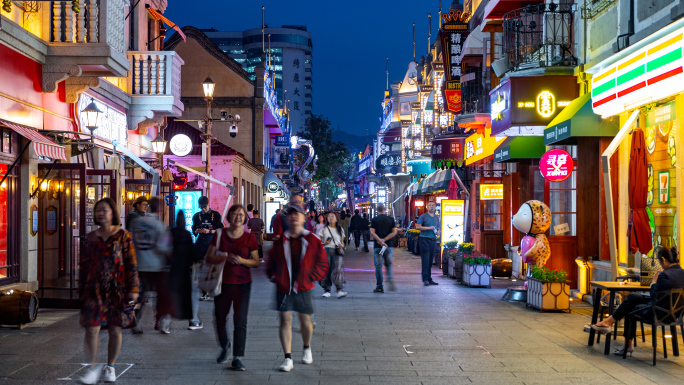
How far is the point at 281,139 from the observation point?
5603 cm

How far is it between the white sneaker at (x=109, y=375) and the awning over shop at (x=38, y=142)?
5171mm

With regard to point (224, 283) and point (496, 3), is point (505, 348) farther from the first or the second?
point (496, 3)

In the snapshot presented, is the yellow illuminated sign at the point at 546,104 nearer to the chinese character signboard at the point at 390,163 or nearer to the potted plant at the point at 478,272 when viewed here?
the potted plant at the point at 478,272

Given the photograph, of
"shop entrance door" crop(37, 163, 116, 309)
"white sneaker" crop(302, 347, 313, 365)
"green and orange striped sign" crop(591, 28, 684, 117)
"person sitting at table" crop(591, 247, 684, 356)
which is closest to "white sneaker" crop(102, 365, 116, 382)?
"white sneaker" crop(302, 347, 313, 365)

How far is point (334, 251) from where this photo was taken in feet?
51.9

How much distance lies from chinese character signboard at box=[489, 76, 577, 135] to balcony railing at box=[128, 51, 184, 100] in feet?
27.1

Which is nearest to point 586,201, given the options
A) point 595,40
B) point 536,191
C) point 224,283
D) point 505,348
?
point 595,40

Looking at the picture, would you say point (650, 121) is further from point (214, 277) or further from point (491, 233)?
point (491, 233)

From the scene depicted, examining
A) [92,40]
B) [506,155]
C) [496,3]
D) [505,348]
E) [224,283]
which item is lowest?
[505,348]

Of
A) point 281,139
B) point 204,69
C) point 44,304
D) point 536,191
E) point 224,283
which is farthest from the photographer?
point 281,139

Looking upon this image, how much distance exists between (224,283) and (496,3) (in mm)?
13947

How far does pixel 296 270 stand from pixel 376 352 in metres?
1.65

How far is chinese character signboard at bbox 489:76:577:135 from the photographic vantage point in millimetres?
16391

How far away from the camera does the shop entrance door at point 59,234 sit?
13586 millimetres
